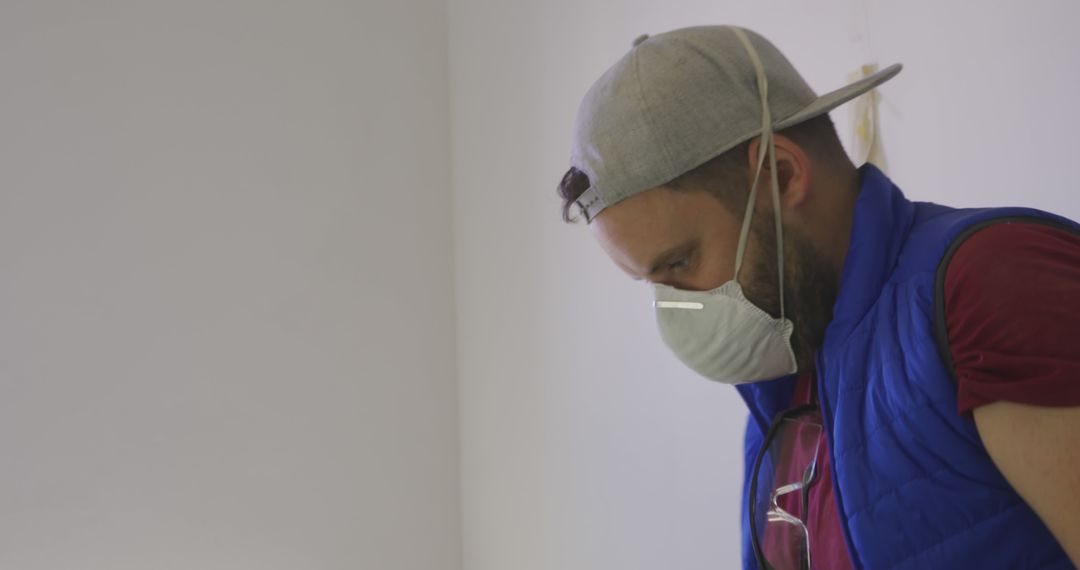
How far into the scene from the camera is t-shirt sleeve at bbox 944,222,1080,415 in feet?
2.04

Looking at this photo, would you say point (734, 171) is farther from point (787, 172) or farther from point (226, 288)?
point (226, 288)

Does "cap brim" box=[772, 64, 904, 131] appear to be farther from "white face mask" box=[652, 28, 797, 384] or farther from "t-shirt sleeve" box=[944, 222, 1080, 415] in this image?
"t-shirt sleeve" box=[944, 222, 1080, 415]

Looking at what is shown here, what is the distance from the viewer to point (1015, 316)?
2.09 ft

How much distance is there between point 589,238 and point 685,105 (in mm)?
1121

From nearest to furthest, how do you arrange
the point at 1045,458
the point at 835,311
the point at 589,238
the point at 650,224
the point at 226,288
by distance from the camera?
the point at 1045,458 → the point at 835,311 → the point at 650,224 → the point at 589,238 → the point at 226,288

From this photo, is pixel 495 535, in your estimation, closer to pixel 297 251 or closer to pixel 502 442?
pixel 502 442

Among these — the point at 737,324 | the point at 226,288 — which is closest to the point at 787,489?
the point at 737,324

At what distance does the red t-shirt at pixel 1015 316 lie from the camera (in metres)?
0.62

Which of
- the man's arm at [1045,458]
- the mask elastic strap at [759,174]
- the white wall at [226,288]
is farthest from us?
the white wall at [226,288]

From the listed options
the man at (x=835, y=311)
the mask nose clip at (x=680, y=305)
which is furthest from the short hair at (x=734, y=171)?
the mask nose clip at (x=680, y=305)

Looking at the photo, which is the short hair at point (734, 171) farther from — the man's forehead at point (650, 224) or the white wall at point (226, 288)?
the white wall at point (226, 288)

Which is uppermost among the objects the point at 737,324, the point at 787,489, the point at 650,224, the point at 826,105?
the point at 826,105

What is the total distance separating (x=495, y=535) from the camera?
234 cm

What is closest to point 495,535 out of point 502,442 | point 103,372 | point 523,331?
point 502,442
